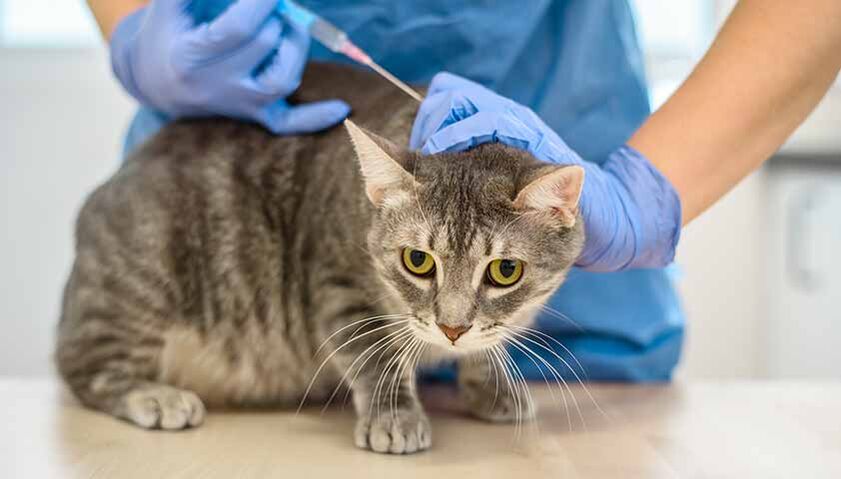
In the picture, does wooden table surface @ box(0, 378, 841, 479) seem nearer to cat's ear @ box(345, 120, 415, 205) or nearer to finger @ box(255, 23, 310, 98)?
cat's ear @ box(345, 120, 415, 205)

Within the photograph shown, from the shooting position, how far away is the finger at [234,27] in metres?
1.46

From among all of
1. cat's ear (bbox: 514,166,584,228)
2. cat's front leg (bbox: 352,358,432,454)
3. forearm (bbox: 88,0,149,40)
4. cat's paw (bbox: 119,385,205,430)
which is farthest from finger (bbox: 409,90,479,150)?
forearm (bbox: 88,0,149,40)

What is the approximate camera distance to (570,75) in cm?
166

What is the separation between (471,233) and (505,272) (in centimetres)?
8

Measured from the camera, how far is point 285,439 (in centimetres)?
131

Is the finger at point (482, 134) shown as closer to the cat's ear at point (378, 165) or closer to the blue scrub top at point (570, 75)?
the cat's ear at point (378, 165)

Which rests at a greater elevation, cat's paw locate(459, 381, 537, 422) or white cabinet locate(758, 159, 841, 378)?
white cabinet locate(758, 159, 841, 378)

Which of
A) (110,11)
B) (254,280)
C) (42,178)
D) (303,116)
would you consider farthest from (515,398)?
(42,178)

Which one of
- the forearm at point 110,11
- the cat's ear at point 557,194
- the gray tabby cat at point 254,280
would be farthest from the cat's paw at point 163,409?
the forearm at point 110,11

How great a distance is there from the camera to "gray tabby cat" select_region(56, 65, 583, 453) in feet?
4.59

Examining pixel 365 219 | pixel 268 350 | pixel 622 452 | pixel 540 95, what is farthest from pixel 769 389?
pixel 268 350

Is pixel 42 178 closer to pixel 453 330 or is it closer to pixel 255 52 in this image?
pixel 255 52

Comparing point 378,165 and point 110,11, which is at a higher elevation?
point 110,11

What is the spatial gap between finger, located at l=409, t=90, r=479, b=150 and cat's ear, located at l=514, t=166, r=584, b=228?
0.16 meters
